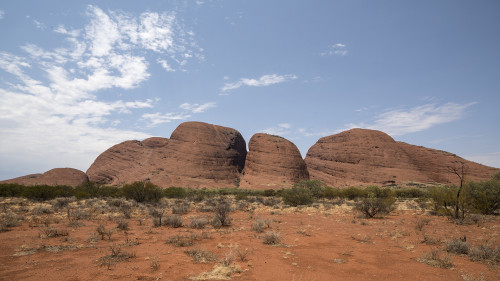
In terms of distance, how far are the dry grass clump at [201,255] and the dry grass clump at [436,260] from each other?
202 inches

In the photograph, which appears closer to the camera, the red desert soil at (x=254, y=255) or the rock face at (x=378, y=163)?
the red desert soil at (x=254, y=255)

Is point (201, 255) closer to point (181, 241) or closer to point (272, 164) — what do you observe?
point (181, 241)

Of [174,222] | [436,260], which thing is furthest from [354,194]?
[436,260]

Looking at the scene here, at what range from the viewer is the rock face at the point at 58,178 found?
2266 inches

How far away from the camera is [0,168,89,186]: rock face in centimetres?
5756

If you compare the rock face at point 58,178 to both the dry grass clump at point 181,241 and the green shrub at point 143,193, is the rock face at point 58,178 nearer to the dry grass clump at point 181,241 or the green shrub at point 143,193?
the green shrub at point 143,193

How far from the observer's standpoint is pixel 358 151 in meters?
64.4

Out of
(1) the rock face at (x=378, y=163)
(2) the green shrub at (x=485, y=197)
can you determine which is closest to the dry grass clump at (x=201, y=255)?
(2) the green shrub at (x=485, y=197)

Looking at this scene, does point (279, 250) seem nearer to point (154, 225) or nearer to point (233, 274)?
point (233, 274)

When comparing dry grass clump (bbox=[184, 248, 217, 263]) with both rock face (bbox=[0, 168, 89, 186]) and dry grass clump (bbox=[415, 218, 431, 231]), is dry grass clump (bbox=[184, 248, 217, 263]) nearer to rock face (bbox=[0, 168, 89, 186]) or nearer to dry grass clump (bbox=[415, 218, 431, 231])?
dry grass clump (bbox=[415, 218, 431, 231])

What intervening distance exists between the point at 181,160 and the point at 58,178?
2972 cm

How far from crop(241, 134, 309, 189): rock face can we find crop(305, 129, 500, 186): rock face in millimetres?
7355

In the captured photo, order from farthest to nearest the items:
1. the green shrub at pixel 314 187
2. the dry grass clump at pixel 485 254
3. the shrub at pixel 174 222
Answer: the green shrub at pixel 314 187
the shrub at pixel 174 222
the dry grass clump at pixel 485 254

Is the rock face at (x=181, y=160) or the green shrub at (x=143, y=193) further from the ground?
the rock face at (x=181, y=160)
